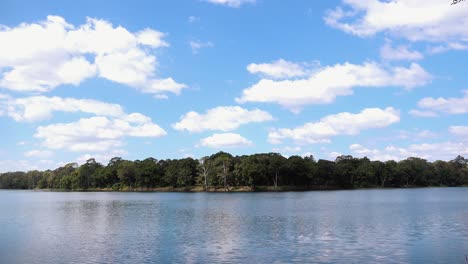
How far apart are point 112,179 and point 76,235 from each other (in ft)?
542

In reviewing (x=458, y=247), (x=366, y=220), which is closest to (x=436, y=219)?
(x=366, y=220)

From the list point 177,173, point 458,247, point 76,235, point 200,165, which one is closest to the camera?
point 458,247

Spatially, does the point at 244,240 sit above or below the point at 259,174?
below

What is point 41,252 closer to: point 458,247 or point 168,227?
point 168,227

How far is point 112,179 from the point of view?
196 metres

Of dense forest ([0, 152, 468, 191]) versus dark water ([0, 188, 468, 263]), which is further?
dense forest ([0, 152, 468, 191])

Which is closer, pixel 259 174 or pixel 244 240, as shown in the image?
pixel 244 240

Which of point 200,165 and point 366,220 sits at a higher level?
point 200,165

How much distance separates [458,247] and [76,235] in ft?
96.3

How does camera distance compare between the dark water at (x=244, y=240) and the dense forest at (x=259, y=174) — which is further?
the dense forest at (x=259, y=174)

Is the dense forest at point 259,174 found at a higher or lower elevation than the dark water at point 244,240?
higher

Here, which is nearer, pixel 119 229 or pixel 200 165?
pixel 119 229

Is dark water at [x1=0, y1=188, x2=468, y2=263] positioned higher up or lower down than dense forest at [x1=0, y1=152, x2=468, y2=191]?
lower down

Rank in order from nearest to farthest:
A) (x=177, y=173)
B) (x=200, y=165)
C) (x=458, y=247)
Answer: (x=458, y=247)
(x=200, y=165)
(x=177, y=173)
